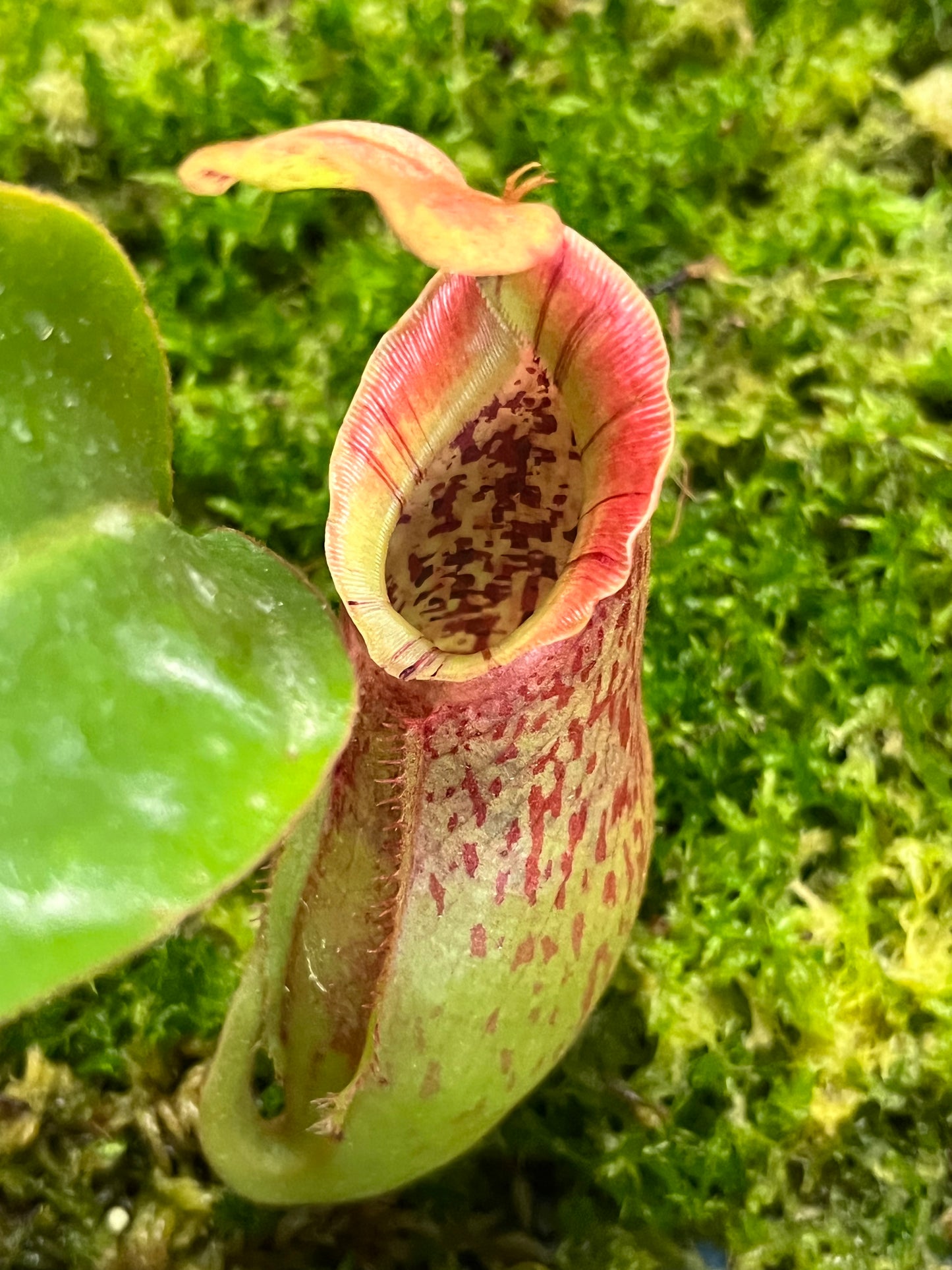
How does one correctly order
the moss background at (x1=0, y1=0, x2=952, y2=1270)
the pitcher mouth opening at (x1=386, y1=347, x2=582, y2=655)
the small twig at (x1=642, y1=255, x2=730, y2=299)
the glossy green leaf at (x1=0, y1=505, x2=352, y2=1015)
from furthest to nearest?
the small twig at (x1=642, y1=255, x2=730, y2=299) → the moss background at (x1=0, y1=0, x2=952, y2=1270) → the pitcher mouth opening at (x1=386, y1=347, x2=582, y2=655) → the glossy green leaf at (x1=0, y1=505, x2=352, y2=1015)

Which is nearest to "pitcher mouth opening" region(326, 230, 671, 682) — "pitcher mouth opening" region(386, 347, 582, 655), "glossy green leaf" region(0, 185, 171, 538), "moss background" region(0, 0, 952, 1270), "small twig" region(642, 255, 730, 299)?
"pitcher mouth opening" region(386, 347, 582, 655)

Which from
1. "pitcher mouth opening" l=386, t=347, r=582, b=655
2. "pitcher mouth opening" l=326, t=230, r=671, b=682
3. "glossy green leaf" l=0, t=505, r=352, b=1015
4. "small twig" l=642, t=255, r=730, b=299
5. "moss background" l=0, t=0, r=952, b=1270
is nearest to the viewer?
"glossy green leaf" l=0, t=505, r=352, b=1015

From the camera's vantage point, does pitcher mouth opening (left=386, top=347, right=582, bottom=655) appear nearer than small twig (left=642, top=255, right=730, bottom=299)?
Yes

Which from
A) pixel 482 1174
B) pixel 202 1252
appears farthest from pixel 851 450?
pixel 202 1252

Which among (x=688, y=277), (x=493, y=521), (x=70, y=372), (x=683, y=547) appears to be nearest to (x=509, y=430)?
(x=493, y=521)

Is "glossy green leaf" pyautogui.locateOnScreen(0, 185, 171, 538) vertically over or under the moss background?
over

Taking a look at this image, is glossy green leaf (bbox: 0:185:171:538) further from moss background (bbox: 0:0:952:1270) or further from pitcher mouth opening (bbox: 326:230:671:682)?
moss background (bbox: 0:0:952:1270)

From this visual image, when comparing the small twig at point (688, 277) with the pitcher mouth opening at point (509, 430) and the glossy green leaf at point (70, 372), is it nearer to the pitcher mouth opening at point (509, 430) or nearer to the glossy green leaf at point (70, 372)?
the pitcher mouth opening at point (509, 430)
